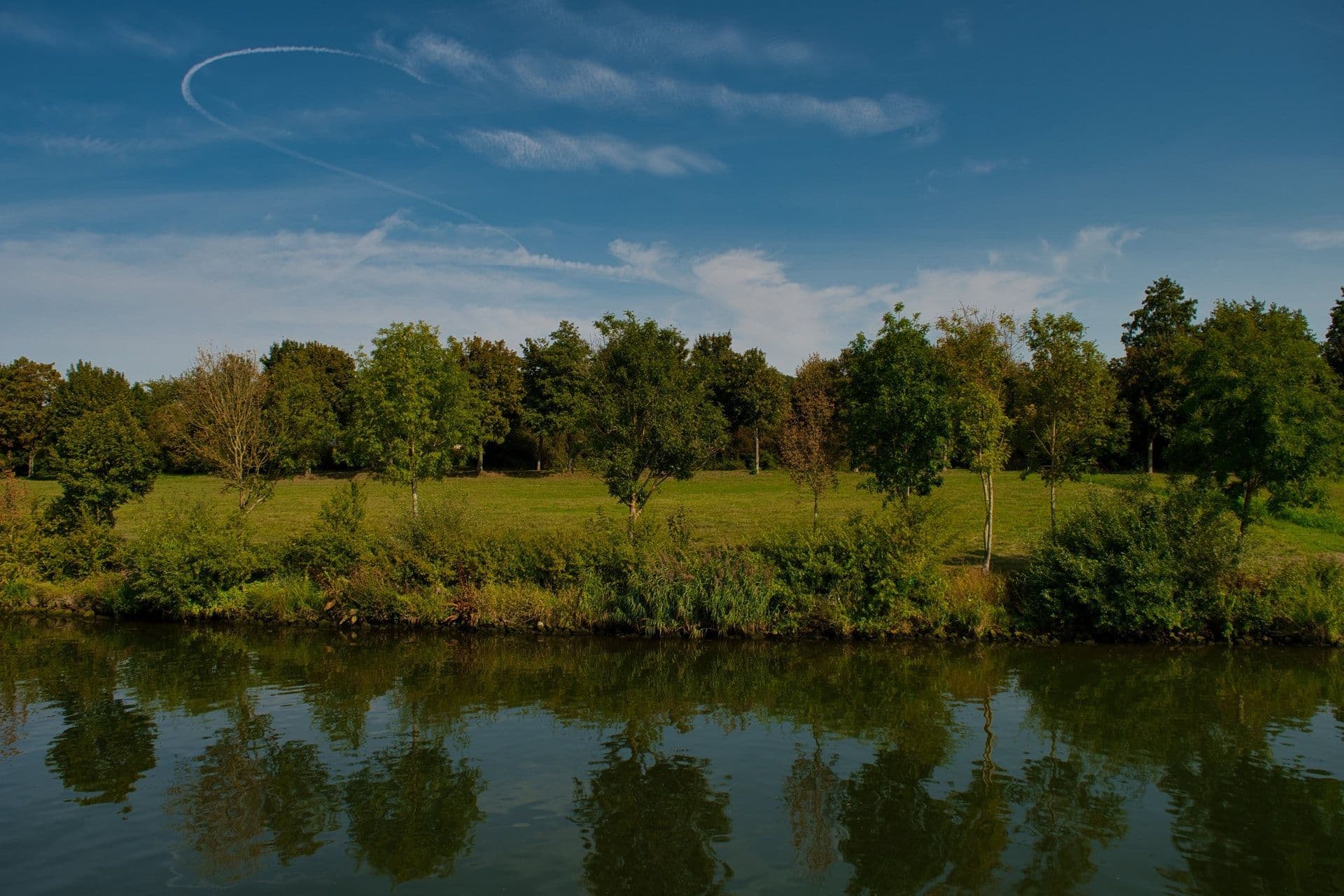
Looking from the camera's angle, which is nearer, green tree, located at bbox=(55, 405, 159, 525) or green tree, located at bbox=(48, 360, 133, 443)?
green tree, located at bbox=(55, 405, 159, 525)

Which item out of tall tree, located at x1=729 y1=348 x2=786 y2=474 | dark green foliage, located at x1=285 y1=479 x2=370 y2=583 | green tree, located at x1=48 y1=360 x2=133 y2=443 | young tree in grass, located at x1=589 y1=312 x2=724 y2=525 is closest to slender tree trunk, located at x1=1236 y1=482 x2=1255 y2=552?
young tree in grass, located at x1=589 y1=312 x2=724 y2=525

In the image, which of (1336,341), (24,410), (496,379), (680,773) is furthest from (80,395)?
(1336,341)

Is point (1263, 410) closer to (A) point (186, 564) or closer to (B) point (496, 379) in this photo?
(A) point (186, 564)

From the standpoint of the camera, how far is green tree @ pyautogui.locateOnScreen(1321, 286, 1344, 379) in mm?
55219

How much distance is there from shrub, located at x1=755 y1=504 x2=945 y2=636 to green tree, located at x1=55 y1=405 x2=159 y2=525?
21338 millimetres

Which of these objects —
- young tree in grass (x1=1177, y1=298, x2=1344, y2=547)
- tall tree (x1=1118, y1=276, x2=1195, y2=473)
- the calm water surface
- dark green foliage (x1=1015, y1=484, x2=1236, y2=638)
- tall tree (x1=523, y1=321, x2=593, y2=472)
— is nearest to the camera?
the calm water surface

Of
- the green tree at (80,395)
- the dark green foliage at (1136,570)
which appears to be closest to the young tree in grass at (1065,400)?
the dark green foliage at (1136,570)

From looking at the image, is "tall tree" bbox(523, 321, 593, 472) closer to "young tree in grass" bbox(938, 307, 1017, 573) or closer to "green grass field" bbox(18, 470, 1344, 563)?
"green grass field" bbox(18, 470, 1344, 563)

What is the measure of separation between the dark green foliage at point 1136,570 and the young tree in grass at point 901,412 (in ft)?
13.9

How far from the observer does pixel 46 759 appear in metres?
13.3

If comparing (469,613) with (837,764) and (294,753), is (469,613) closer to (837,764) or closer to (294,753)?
(294,753)

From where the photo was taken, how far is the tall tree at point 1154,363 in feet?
159

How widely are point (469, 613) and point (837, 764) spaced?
1362 cm

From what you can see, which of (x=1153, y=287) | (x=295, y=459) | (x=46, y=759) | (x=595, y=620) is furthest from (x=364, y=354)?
(x=1153, y=287)
